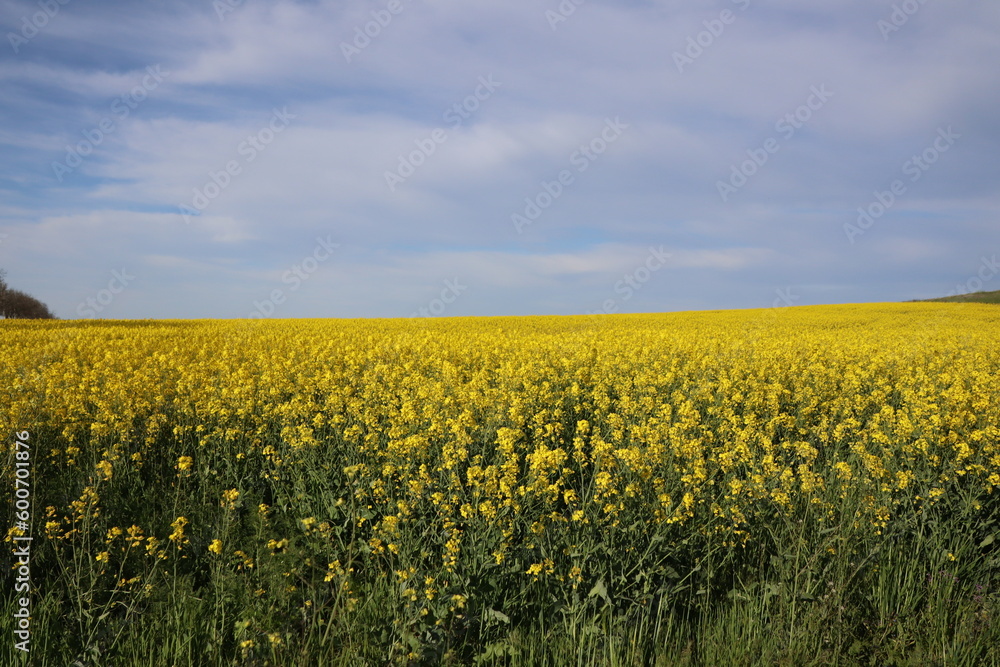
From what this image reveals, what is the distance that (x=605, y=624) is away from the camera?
3592 mm

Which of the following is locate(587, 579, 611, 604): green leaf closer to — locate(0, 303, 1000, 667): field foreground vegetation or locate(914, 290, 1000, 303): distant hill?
locate(0, 303, 1000, 667): field foreground vegetation

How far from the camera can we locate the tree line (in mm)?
56938

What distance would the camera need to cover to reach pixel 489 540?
3.72 m

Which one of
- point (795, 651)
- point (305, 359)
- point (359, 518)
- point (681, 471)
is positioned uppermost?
point (305, 359)

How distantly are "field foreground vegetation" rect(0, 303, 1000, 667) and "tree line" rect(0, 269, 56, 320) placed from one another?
65103 millimetres

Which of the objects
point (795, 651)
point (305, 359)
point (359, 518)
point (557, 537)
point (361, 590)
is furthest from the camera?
point (305, 359)

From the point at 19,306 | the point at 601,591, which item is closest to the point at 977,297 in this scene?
the point at 601,591

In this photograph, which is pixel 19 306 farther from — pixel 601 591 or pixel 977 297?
pixel 977 297

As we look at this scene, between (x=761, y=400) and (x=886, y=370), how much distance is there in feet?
17.9

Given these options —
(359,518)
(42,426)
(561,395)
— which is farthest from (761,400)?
(42,426)

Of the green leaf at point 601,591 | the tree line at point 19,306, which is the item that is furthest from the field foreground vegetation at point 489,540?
the tree line at point 19,306

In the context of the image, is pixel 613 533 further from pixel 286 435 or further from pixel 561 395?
pixel 561 395

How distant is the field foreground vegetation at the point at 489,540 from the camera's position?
347 cm

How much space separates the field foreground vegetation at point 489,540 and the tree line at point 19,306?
65.1 meters
